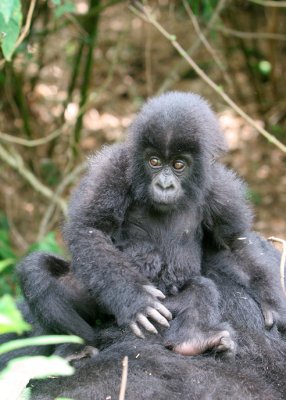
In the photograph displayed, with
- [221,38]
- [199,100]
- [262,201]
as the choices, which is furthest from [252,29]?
[199,100]

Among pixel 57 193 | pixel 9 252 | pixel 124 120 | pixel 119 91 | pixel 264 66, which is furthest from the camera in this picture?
pixel 119 91

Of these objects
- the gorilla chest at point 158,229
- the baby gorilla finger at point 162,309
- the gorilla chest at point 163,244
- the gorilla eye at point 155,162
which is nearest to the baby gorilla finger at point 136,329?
the baby gorilla finger at point 162,309

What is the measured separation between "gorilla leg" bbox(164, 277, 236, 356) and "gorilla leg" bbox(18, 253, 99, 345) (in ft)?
1.43

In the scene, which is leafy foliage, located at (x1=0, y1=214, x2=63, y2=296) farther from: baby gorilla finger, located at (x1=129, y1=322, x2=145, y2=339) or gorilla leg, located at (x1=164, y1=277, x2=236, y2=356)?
baby gorilla finger, located at (x1=129, y1=322, x2=145, y2=339)

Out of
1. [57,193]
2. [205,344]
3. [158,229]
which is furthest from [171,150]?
[57,193]

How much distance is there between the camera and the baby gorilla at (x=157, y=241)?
3.54m

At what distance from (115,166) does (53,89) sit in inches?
235

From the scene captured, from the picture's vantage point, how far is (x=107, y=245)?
3.76 metres

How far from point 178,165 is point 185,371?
114cm

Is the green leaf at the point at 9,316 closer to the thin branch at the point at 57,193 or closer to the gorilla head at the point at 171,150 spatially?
the gorilla head at the point at 171,150

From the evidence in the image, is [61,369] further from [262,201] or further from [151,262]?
[262,201]

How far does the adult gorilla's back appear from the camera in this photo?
10.5 ft

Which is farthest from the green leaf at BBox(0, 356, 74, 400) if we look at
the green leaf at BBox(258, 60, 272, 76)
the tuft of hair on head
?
the green leaf at BBox(258, 60, 272, 76)

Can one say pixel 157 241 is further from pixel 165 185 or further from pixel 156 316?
pixel 156 316
